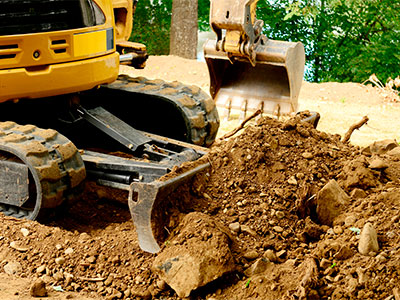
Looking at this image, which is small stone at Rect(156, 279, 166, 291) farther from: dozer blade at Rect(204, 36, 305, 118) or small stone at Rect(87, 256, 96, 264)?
dozer blade at Rect(204, 36, 305, 118)

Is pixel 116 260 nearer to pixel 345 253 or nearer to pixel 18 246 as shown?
pixel 18 246

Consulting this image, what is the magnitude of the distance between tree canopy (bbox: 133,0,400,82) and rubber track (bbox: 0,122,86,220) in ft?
24.1

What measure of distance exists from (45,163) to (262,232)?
4.85 ft

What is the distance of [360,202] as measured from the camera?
4.03m

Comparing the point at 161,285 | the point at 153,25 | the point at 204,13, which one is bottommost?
the point at 153,25

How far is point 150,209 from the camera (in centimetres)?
370

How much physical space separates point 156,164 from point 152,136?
878mm

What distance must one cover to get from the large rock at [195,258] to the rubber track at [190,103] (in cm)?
196

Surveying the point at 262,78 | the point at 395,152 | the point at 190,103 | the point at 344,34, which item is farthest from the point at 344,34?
the point at 395,152

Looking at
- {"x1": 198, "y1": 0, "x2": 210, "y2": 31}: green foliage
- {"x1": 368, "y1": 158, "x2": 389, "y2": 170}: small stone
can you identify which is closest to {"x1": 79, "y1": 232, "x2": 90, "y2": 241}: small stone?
{"x1": 368, "y1": 158, "x2": 389, "y2": 170}: small stone

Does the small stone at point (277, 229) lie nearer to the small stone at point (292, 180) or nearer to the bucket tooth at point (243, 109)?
the small stone at point (292, 180)

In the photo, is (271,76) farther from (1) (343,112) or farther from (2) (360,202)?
(2) (360,202)

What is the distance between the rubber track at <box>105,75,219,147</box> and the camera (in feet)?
18.2

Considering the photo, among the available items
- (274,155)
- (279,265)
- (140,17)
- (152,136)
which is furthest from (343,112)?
(140,17)
